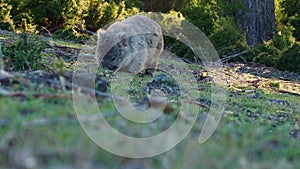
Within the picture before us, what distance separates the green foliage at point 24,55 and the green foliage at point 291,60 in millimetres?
5749

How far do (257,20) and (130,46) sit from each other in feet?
23.8

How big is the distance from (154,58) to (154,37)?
31cm

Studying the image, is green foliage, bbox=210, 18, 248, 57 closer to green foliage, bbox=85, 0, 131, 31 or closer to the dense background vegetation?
the dense background vegetation

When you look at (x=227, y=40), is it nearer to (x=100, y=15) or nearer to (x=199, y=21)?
(x=199, y=21)

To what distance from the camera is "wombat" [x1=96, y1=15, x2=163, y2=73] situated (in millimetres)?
6930

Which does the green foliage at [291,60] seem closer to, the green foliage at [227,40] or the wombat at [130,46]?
the green foliage at [227,40]

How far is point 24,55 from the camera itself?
20.4 feet

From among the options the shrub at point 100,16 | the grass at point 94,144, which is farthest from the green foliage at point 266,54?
the grass at point 94,144

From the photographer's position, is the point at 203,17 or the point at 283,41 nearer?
the point at 283,41

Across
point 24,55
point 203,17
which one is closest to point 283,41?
point 203,17

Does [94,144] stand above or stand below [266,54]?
above

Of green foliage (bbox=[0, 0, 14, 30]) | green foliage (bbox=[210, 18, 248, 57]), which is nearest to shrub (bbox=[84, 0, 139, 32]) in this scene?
green foliage (bbox=[0, 0, 14, 30])

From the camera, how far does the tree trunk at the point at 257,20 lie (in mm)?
13305

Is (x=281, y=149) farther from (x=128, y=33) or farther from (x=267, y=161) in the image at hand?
(x=128, y=33)
